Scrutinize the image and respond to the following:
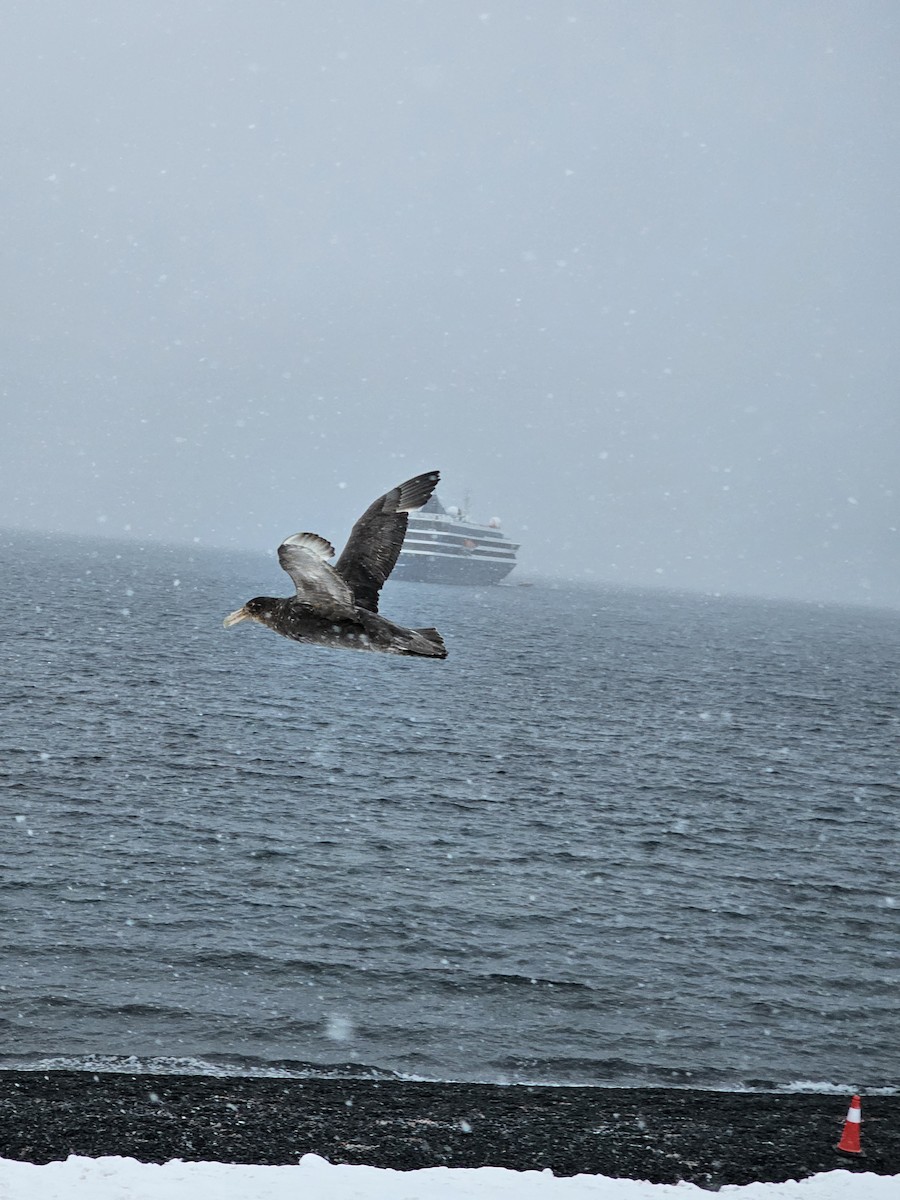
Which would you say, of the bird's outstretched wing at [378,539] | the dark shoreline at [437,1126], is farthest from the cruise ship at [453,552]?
the bird's outstretched wing at [378,539]

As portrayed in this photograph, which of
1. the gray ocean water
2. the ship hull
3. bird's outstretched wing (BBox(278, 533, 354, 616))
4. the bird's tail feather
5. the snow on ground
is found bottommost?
the gray ocean water

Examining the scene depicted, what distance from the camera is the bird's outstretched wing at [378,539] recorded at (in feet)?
23.1

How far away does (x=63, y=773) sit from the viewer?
37.0 meters

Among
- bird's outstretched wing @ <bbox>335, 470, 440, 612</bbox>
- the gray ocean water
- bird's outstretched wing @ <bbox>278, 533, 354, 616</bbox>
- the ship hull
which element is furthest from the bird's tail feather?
the ship hull

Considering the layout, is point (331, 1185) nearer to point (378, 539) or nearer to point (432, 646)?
point (378, 539)

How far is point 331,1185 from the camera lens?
13.0 meters

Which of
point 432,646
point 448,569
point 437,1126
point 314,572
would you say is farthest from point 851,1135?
point 448,569

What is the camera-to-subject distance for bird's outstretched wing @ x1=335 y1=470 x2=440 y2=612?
7035 mm

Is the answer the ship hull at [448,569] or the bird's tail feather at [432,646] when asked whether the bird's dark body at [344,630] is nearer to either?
the bird's tail feather at [432,646]

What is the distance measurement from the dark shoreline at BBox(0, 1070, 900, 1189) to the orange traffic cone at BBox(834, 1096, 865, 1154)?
0.41ft

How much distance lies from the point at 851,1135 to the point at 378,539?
12808 mm

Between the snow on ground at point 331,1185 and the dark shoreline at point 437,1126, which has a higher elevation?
the snow on ground at point 331,1185

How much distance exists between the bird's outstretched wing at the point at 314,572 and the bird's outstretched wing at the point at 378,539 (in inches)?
27.4

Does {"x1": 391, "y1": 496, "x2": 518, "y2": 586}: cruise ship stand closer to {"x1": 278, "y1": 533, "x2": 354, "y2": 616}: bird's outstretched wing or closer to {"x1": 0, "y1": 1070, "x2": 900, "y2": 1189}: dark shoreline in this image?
{"x1": 0, "y1": 1070, "x2": 900, "y2": 1189}: dark shoreline
